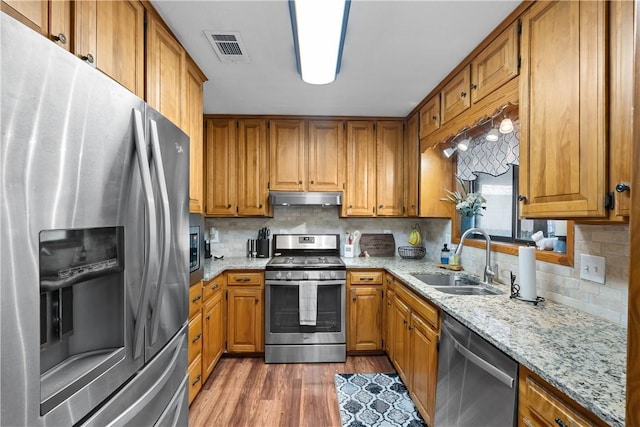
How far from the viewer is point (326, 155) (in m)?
3.35

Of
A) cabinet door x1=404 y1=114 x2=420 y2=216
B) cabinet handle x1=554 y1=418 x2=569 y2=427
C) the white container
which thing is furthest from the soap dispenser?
cabinet handle x1=554 y1=418 x2=569 y2=427

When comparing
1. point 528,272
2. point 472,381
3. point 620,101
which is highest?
point 620,101

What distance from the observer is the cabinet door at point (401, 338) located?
2.31 metres

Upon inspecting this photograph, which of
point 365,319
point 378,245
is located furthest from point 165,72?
point 378,245

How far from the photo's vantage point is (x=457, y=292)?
212 cm

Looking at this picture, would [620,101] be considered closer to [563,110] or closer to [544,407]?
[563,110]

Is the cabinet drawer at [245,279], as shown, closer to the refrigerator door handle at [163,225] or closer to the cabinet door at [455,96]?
the refrigerator door handle at [163,225]

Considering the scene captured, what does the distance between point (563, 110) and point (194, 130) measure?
218cm

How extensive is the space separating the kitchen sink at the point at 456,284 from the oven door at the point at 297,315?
0.84 m

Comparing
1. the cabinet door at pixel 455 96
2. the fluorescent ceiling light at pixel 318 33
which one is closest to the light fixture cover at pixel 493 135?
the cabinet door at pixel 455 96

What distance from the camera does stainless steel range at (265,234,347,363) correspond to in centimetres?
287

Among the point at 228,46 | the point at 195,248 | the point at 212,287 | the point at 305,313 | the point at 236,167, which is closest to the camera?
the point at 228,46

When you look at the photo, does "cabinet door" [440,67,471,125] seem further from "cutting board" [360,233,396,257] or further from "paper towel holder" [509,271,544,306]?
"cutting board" [360,233,396,257]

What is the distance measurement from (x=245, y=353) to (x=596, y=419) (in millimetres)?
2721
